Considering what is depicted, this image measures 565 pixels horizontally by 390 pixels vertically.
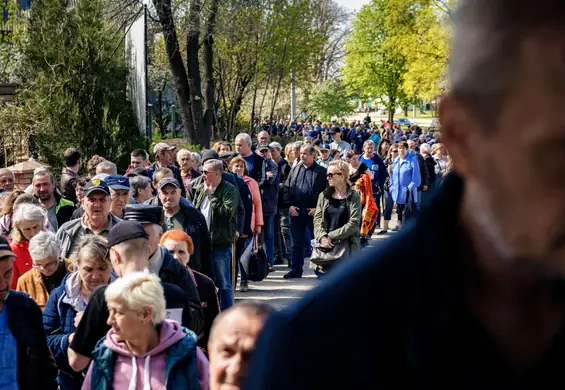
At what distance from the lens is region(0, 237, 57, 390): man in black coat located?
188 inches

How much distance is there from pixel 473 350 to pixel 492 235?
102 mm

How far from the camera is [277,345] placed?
77 centimetres

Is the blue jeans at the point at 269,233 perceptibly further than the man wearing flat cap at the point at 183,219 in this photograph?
Yes

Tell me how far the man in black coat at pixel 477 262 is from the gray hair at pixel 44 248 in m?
5.51

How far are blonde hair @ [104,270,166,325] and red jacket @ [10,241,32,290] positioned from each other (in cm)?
247

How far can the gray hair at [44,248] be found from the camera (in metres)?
5.98

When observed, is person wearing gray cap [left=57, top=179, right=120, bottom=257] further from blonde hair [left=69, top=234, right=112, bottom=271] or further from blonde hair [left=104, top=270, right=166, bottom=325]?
blonde hair [left=104, top=270, right=166, bottom=325]

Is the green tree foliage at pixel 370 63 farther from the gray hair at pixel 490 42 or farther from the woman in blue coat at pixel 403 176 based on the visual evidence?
the gray hair at pixel 490 42

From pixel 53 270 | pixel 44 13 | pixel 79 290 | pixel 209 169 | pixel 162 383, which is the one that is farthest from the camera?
pixel 44 13

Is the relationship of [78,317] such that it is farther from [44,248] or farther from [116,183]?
[116,183]

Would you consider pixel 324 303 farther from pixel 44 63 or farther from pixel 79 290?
pixel 44 63

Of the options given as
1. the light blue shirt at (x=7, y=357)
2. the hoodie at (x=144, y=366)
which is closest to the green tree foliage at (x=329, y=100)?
the light blue shirt at (x=7, y=357)

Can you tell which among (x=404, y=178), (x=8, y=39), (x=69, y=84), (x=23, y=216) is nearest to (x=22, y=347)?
(x=23, y=216)

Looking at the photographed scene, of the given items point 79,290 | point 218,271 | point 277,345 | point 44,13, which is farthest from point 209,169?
point 44,13
